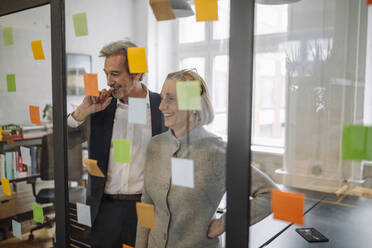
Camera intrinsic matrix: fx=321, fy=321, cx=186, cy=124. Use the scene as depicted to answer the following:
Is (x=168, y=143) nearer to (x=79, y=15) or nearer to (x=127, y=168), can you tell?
(x=127, y=168)

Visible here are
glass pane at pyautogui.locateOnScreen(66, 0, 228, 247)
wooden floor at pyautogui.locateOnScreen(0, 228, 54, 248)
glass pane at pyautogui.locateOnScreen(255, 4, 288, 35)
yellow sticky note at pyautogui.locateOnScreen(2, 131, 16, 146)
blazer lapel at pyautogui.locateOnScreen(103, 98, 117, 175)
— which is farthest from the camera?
yellow sticky note at pyautogui.locateOnScreen(2, 131, 16, 146)

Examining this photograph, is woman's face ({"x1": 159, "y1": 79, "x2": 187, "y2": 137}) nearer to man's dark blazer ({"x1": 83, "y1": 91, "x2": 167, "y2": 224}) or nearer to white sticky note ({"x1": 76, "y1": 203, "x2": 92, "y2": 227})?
man's dark blazer ({"x1": 83, "y1": 91, "x2": 167, "y2": 224})

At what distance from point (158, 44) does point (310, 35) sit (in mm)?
548

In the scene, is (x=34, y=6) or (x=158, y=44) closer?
(x=158, y=44)

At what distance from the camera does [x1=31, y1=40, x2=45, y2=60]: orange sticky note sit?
1.67m

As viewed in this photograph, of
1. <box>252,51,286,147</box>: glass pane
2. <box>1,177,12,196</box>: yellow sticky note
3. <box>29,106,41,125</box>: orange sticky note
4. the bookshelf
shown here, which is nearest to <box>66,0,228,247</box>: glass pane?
<box>252,51,286,147</box>: glass pane

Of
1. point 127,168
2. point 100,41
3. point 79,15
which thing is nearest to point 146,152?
point 127,168

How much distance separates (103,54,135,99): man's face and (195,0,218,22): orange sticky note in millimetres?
387

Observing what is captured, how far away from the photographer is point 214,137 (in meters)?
1.13

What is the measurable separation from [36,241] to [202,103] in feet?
4.85

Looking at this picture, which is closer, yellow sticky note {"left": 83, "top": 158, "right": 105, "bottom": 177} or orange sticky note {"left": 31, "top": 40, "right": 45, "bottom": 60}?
yellow sticky note {"left": 83, "top": 158, "right": 105, "bottom": 177}

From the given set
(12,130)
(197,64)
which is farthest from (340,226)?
(12,130)

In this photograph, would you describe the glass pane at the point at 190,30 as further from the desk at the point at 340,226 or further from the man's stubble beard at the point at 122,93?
the desk at the point at 340,226

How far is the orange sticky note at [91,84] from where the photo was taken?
1428 mm
